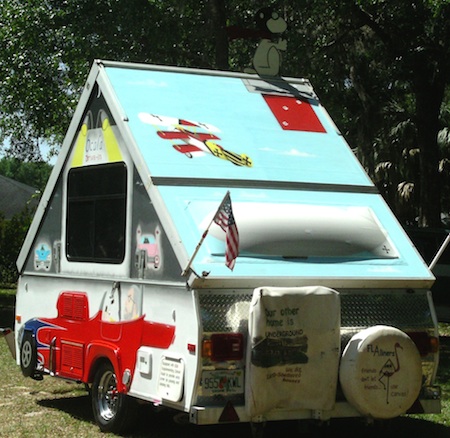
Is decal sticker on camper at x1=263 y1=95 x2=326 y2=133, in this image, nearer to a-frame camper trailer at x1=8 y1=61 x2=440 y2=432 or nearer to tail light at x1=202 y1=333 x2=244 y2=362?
a-frame camper trailer at x1=8 y1=61 x2=440 y2=432

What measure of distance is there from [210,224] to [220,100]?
2244 millimetres

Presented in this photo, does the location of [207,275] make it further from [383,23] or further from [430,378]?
[383,23]

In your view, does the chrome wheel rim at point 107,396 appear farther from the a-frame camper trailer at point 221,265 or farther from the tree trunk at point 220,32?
the tree trunk at point 220,32

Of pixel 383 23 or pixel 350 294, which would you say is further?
pixel 383 23

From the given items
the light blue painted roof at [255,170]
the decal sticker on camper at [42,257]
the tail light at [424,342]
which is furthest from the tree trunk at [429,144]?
the tail light at [424,342]

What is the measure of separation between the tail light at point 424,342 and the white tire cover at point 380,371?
1.10 feet

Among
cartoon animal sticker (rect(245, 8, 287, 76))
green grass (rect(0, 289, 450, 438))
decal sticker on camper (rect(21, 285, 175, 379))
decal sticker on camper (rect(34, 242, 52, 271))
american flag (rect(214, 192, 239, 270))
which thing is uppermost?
cartoon animal sticker (rect(245, 8, 287, 76))

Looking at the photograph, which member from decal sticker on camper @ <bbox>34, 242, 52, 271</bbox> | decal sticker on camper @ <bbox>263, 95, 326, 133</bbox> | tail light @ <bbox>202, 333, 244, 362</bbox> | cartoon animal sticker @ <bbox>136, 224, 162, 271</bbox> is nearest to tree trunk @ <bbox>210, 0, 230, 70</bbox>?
decal sticker on camper @ <bbox>263, 95, 326, 133</bbox>

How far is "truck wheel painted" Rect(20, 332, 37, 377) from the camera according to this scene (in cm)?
981

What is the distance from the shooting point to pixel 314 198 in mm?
8359

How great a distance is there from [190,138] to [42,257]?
2.28m

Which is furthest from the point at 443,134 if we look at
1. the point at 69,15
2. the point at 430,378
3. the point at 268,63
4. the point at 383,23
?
the point at 430,378

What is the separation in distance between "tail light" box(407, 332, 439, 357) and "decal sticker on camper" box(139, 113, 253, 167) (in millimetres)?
1940

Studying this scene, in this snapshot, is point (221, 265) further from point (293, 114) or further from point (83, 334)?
point (293, 114)
